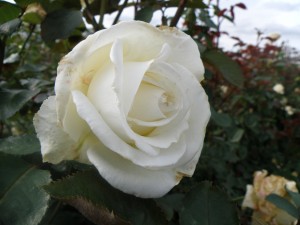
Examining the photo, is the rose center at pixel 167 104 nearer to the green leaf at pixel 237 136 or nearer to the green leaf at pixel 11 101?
the green leaf at pixel 11 101

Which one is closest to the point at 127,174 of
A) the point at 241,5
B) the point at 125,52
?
the point at 125,52

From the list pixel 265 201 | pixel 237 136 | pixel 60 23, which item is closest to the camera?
pixel 60 23

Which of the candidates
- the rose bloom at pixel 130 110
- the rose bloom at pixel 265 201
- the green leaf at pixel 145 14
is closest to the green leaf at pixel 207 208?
the rose bloom at pixel 130 110

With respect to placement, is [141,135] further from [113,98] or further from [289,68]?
[289,68]

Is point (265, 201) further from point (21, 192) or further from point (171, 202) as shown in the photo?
point (21, 192)

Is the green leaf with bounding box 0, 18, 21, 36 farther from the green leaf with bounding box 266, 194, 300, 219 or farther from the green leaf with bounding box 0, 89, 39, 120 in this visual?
the green leaf with bounding box 266, 194, 300, 219

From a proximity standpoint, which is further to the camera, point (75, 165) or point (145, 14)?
point (145, 14)

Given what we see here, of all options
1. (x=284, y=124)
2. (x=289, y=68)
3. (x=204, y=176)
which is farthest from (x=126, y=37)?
(x=289, y=68)
